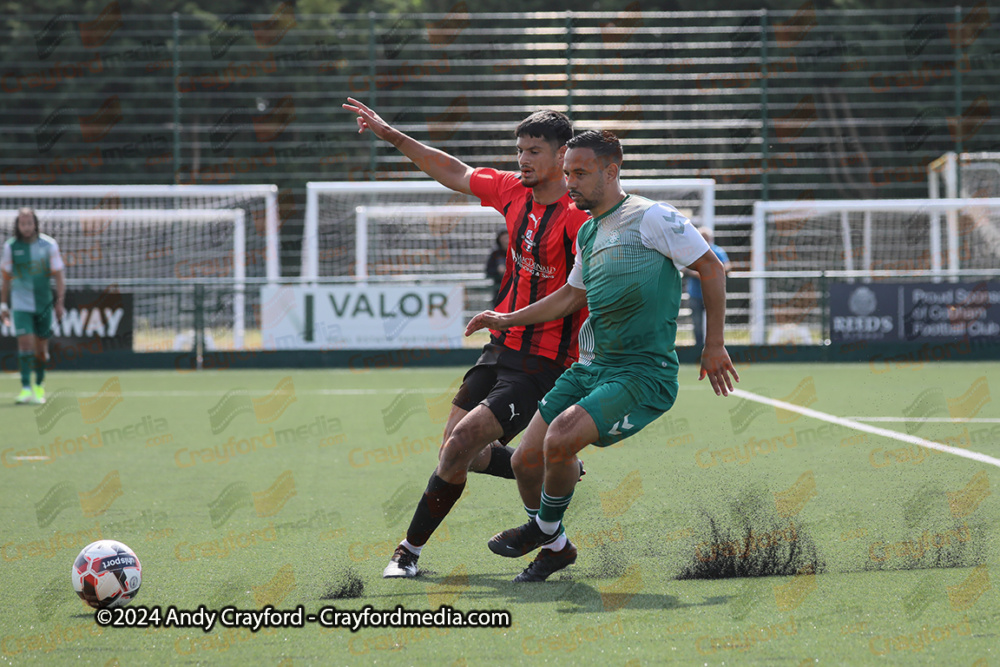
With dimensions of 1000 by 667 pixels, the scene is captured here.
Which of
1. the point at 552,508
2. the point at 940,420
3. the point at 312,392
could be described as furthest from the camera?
the point at 312,392

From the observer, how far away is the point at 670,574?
503cm

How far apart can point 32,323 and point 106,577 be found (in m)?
9.81

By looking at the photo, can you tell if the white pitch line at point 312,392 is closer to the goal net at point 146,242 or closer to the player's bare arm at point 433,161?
the goal net at point 146,242

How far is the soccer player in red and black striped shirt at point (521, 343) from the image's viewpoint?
5277mm

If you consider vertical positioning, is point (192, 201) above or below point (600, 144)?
above

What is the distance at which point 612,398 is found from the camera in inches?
191

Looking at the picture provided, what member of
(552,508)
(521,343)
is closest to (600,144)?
(521,343)

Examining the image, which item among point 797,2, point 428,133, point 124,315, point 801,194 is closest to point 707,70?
point 801,194

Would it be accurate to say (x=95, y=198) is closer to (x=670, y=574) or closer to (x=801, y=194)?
(x=801, y=194)

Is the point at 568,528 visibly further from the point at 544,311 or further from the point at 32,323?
the point at 32,323

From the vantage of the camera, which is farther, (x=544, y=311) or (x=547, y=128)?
(x=547, y=128)

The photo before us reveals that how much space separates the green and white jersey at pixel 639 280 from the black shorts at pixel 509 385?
0.45m

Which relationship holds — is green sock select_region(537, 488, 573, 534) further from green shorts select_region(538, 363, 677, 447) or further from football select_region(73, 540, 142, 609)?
football select_region(73, 540, 142, 609)

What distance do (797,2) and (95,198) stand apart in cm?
2213
